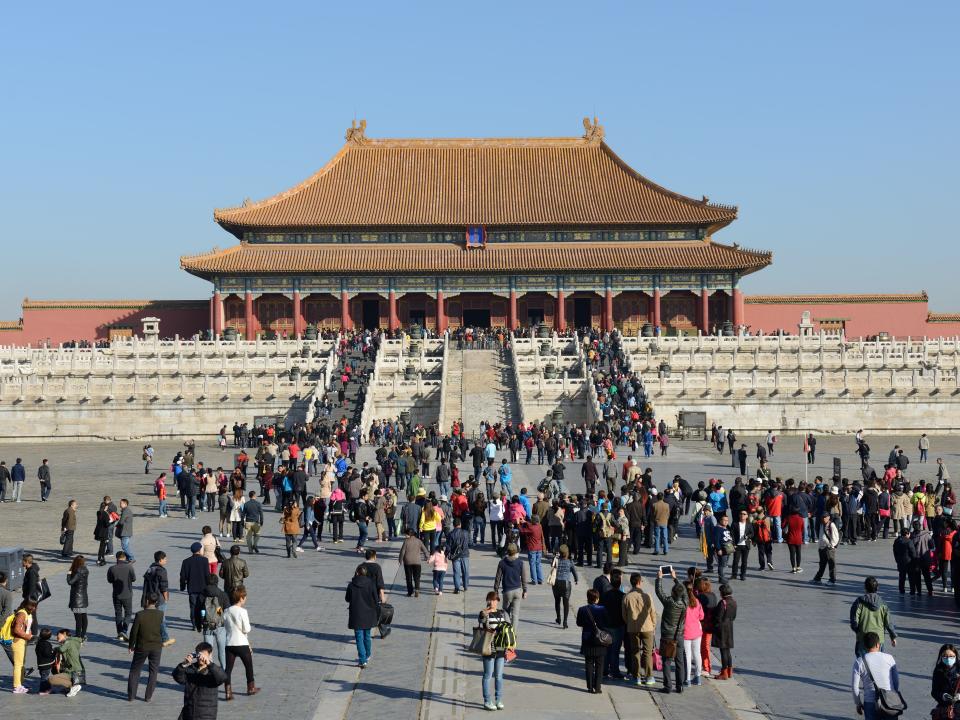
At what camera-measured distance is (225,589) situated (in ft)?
51.4

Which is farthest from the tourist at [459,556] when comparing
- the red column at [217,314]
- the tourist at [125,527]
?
the red column at [217,314]

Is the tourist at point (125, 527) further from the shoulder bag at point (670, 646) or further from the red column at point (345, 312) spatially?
the red column at point (345, 312)

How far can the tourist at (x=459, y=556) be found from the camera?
1775cm

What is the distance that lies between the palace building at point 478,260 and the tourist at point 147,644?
53924mm

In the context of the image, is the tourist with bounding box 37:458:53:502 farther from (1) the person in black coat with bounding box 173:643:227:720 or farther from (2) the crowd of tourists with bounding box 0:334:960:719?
(1) the person in black coat with bounding box 173:643:227:720

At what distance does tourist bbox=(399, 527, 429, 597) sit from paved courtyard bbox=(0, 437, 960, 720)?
0.76 ft

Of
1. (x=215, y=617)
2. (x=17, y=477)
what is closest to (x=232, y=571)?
(x=215, y=617)

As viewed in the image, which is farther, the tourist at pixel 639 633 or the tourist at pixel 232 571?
the tourist at pixel 232 571

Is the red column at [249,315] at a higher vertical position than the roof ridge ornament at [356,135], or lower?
lower

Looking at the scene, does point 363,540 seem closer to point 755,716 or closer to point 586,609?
point 586,609

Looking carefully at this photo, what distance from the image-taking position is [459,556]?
17.8 metres

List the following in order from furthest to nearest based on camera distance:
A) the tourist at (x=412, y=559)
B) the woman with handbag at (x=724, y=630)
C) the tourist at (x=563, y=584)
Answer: the tourist at (x=412, y=559) < the tourist at (x=563, y=584) < the woman with handbag at (x=724, y=630)

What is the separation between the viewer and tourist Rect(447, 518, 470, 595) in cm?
1775

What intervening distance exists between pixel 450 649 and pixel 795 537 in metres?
6.94
